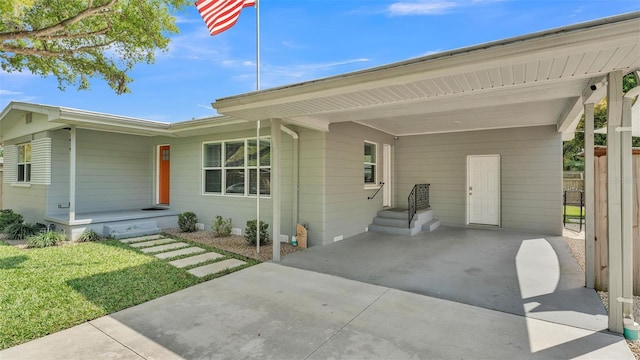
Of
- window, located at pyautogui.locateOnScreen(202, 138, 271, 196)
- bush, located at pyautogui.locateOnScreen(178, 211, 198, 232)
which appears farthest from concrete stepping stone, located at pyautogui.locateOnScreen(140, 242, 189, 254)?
window, located at pyautogui.locateOnScreen(202, 138, 271, 196)

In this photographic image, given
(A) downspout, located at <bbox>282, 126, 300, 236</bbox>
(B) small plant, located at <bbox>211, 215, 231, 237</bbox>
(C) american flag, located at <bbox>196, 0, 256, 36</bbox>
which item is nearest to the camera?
(C) american flag, located at <bbox>196, 0, 256, 36</bbox>

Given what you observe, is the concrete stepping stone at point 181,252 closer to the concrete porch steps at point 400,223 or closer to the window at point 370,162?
the concrete porch steps at point 400,223

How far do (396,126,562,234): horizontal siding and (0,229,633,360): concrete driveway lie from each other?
464 cm

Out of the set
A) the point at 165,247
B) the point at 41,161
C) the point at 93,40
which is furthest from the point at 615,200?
the point at 41,161

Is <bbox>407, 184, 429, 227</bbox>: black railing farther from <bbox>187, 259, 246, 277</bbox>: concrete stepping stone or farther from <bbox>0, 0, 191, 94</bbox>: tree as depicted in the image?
<bbox>0, 0, 191, 94</bbox>: tree

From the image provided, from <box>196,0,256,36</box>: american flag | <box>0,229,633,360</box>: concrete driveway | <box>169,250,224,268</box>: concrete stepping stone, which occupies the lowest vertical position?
<box>0,229,633,360</box>: concrete driveway

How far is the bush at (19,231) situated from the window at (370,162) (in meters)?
8.30

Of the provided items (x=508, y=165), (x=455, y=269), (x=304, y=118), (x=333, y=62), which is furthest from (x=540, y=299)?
(x=333, y=62)

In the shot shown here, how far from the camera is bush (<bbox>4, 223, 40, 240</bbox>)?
7.14 m

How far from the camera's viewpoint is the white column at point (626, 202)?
2818mm

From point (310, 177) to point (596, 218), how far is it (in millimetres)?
4657

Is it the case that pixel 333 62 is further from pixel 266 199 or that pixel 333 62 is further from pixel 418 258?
pixel 418 258

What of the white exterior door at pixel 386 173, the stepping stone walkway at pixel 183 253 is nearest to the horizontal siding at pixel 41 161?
the stepping stone walkway at pixel 183 253

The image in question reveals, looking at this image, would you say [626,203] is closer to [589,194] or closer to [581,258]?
[589,194]
